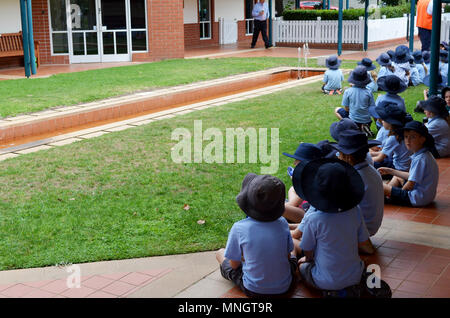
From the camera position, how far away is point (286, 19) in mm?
24688

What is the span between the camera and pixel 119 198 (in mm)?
6207

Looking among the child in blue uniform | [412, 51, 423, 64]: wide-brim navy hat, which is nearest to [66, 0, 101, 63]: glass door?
the child in blue uniform

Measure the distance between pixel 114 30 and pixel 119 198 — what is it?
1382cm

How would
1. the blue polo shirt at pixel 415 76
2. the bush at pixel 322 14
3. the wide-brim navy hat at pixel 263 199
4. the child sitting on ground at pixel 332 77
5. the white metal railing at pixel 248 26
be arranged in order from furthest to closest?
the white metal railing at pixel 248 26, the bush at pixel 322 14, the blue polo shirt at pixel 415 76, the child sitting on ground at pixel 332 77, the wide-brim navy hat at pixel 263 199

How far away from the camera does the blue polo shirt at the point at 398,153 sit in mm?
6415

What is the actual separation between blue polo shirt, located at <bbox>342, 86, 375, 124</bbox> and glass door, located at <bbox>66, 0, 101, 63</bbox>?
11.9 m

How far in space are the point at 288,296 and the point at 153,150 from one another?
14.7 feet

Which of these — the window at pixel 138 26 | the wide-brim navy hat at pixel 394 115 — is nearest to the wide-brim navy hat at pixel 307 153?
the wide-brim navy hat at pixel 394 115

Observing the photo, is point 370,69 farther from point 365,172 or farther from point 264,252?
point 264,252

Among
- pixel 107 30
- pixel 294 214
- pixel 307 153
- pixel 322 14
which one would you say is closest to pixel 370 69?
pixel 294 214

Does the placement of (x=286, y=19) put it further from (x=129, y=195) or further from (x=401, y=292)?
Answer: (x=401, y=292)

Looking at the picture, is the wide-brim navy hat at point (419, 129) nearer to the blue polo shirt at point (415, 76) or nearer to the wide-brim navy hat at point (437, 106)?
the wide-brim navy hat at point (437, 106)
